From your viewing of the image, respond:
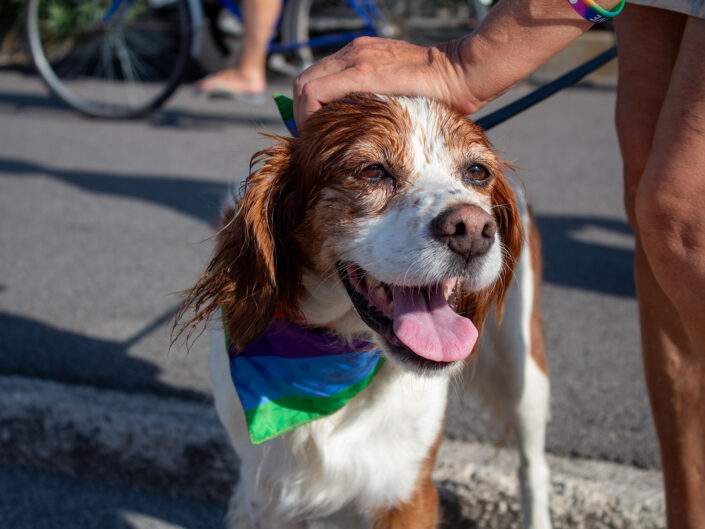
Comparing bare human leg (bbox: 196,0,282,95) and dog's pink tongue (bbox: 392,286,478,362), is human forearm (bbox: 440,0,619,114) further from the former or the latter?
bare human leg (bbox: 196,0,282,95)

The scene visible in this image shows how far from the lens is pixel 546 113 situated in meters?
7.54

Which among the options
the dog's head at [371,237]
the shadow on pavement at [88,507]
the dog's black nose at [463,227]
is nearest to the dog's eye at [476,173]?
the dog's head at [371,237]

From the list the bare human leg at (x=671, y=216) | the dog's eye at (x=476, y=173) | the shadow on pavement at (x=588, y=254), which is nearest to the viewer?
the bare human leg at (x=671, y=216)

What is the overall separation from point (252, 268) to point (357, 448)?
55cm

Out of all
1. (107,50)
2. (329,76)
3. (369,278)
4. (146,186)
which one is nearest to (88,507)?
(369,278)

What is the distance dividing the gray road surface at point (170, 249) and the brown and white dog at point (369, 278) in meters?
0.40

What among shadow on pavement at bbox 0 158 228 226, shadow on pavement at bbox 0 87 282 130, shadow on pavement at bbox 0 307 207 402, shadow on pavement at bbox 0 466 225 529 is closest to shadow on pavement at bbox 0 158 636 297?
shadow on pavement at bbox 0 158 228 226

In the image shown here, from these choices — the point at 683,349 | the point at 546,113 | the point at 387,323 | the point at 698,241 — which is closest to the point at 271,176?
the point at 387,323

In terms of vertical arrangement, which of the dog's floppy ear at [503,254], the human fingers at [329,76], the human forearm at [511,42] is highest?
the human forearm at [511,42]

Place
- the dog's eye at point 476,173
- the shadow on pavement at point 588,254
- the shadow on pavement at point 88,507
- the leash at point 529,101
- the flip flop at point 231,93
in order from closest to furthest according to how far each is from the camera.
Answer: the dog's eye at point 476,173 → the leash at point 529,101 → the shadow on pavement at point 88,507 → the shadow on pavement at point 588,254 → the flip flop at point 231,93

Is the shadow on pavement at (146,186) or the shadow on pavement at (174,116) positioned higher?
the shadow on pavement at (146,186)

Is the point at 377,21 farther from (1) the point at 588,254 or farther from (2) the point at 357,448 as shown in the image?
(2) the point at 357,448

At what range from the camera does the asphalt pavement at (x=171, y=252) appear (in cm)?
295

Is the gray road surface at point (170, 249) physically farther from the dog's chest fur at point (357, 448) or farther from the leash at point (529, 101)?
the dog's chest fur at point (357, 448)
